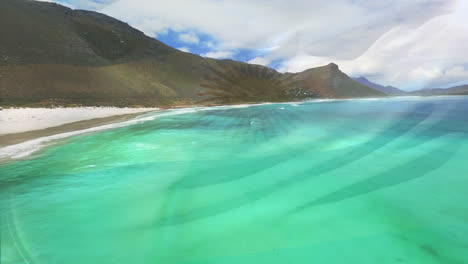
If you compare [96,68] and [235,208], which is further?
[96,68]

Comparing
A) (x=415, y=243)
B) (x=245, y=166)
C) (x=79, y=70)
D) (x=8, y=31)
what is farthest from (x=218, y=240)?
(x=8, y=31)

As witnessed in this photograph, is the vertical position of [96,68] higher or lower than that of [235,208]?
higher

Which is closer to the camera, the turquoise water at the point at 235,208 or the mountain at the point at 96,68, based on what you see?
the turquoise water at the point at 235,208

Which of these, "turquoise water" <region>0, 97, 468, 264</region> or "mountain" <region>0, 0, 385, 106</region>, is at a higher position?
"mountain" <region>0, 0, 385, 106</region>

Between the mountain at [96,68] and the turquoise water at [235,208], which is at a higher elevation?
the mountain at [96,68]

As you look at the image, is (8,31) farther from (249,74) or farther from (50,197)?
(249,74)
